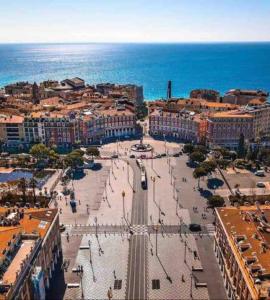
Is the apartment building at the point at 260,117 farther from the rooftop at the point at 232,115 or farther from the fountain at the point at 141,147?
the fountain at the point at 141,147

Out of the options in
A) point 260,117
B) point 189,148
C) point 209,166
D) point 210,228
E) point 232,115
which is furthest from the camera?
point 260,117

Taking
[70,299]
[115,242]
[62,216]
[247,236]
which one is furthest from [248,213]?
[62,216]

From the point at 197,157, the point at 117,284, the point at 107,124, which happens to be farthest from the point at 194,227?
the point at 107,124

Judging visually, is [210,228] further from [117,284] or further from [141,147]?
[141,147]

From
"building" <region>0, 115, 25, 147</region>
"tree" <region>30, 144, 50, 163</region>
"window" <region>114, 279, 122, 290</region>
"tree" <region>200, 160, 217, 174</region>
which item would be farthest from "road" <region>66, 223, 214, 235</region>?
"building" <region>0, 115, 25, 147</region>

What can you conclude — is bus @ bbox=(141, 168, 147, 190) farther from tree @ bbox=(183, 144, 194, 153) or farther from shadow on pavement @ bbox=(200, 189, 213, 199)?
tree @ bbox=(183, 144, 194, 153)

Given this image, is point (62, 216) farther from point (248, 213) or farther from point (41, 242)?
point (248, 213)

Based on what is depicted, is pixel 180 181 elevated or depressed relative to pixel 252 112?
depressed
